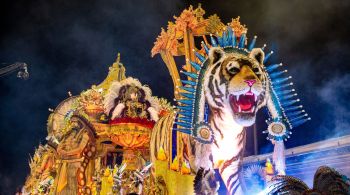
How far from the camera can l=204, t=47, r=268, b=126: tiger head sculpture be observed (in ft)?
18.7

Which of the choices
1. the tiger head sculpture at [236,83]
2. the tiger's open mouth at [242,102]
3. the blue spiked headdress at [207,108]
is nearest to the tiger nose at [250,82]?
the tiger head sculpture at [236,83]

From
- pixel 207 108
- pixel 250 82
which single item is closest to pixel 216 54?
pixel 250 82

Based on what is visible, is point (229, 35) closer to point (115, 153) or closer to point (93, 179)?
point (93, 179)

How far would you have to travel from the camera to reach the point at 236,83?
18.7ft

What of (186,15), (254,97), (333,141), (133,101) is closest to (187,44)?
(186,15)

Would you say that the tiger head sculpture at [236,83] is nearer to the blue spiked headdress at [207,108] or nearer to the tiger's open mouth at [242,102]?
the tiger's open mouth at [242,102]

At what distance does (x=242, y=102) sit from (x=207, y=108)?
2.03ft

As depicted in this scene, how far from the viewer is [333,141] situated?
8148 millimetres

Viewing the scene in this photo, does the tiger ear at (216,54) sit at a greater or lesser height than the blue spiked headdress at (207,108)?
greater

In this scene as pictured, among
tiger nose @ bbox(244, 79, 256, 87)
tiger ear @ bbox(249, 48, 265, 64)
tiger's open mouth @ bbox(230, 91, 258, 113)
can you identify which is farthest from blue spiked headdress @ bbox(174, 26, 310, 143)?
tiger nose @ bbox(244, 79, 256, 87)

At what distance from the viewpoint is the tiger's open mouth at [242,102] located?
18.8ft

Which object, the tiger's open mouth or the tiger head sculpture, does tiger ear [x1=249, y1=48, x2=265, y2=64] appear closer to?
the tiger head sculpture

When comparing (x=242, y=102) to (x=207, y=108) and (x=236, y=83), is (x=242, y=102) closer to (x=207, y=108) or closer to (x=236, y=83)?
(x=236, y=83)

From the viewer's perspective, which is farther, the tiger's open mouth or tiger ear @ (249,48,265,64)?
tiger ear @ (249,48,265,64)
